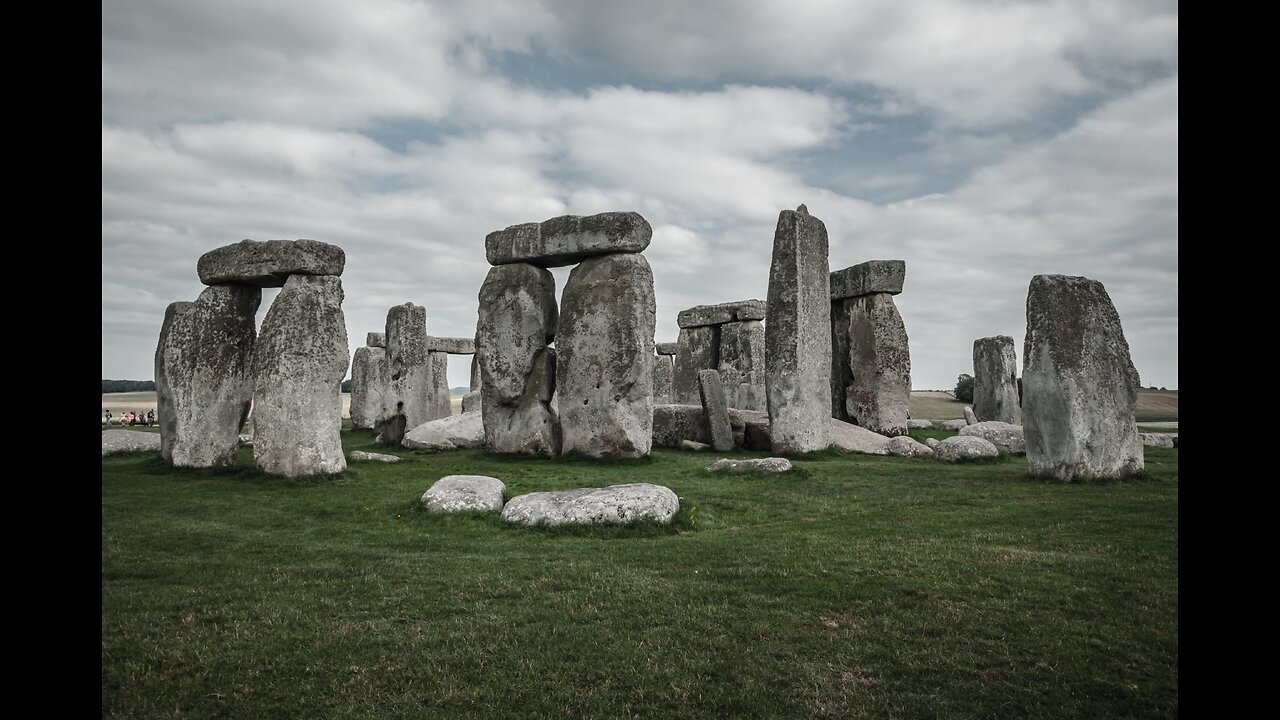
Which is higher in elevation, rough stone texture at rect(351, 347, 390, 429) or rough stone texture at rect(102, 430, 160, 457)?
rough stone texture at rect(351, 347, 390, 429)

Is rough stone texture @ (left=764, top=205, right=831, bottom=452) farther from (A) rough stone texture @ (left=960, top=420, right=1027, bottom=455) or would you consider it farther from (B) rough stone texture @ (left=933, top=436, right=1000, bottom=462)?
(A) rough stone texture @ (left=960, top=420, right=1027, bottom=455)

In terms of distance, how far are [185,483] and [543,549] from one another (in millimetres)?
6562

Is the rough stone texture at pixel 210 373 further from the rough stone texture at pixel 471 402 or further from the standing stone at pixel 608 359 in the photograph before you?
the rough stone texture at pixel 471 402

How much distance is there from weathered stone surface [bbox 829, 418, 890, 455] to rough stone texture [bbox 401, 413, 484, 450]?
7161 millimetres

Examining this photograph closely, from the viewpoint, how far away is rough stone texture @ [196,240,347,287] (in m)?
11.0

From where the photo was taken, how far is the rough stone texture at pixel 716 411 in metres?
15.8

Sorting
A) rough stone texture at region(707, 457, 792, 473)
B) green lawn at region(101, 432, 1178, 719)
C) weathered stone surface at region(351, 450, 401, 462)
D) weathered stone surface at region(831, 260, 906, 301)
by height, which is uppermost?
weathered stone surface at region(831, 260, 906, 301)

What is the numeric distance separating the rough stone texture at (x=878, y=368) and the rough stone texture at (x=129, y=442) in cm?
1486

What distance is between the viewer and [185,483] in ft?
34.7

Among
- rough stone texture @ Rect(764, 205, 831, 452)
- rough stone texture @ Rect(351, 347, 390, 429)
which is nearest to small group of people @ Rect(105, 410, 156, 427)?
rough stone texture @ Rect(351, 347, 390, 429)
